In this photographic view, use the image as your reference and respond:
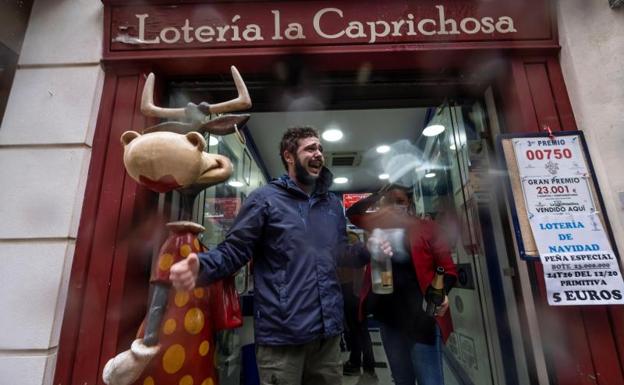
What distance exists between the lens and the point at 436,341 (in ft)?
6.30

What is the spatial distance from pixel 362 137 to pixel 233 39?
2.65 meters

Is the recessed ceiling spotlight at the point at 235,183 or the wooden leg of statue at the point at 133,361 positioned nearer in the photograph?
the wooden leg of statue at the point at 133,361

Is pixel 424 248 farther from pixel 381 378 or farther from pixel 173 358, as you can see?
pixel 381 378

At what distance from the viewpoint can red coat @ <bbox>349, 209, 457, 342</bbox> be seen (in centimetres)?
182

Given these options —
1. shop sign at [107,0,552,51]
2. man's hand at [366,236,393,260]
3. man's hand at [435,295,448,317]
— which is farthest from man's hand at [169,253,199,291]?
man's hand at [435,295,448,317]

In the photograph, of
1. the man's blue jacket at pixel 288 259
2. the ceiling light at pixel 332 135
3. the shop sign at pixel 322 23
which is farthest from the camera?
the ceiling light at pixel 332 135

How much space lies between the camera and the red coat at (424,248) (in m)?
1.82

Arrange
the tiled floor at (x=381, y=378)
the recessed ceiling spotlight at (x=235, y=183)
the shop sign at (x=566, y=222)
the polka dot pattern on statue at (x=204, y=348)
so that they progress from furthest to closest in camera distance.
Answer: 1. the tiled floor at (x=381, y=378)
2. the recessed ceiling spotlight at (x=235, y=183)
3. the shop sign at (x=566, y=222)
4. the polka dot pattern on statue at (x=204, y=348)

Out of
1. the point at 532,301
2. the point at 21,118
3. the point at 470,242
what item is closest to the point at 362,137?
the point at 470,242

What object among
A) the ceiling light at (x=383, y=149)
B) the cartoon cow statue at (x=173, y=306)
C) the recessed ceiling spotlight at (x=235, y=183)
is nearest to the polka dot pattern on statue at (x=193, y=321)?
the cartoon cow statue at (x=173, y=306)

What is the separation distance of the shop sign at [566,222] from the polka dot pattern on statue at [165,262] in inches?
60.4

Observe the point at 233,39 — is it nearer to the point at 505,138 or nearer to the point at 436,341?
the point at 505,138

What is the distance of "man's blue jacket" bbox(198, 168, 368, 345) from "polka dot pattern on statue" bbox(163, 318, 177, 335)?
189 mm

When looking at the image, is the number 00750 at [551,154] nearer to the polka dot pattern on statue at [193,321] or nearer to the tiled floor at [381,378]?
the polka dot pattern on statue at [193,321]
